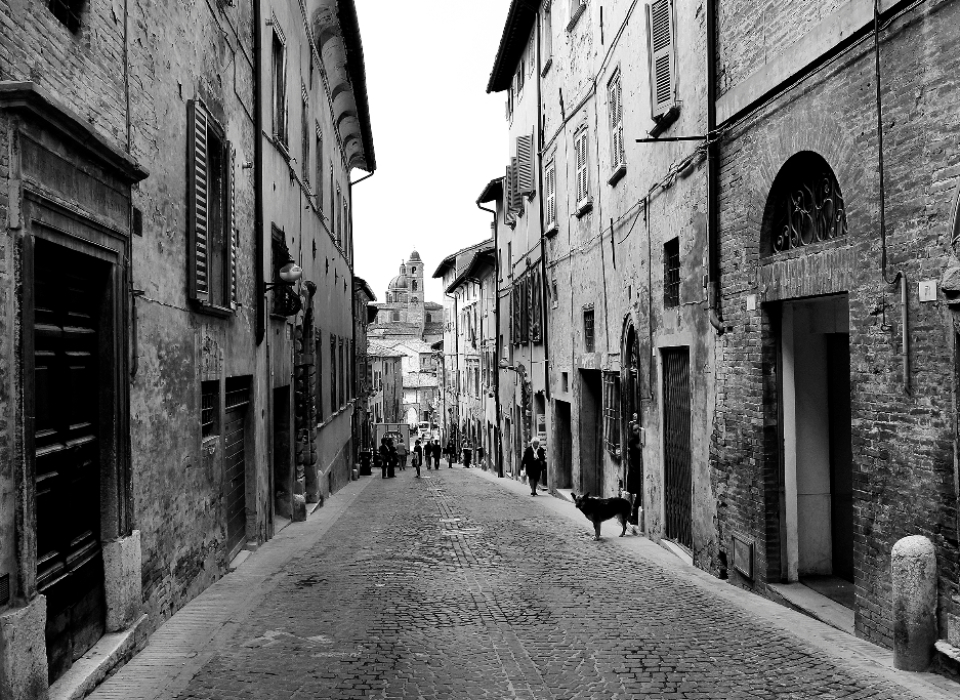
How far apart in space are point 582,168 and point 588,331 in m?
3.09

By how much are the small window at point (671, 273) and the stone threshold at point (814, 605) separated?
14.0 feet

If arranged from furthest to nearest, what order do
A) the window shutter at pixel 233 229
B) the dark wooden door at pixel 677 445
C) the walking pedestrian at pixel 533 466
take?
the walking pedestrian at pixel 533 466, the dark wooden door at pixel 677 445, the window shutter at pixel 233 229

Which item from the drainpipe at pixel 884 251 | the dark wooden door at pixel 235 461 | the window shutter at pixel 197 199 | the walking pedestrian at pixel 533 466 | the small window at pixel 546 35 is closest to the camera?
the drainpipe at pixel 884 251

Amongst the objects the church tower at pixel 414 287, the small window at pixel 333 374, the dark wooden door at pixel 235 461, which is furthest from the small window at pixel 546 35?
the church tower at pixel 414 287

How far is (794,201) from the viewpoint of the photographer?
27.5 ft

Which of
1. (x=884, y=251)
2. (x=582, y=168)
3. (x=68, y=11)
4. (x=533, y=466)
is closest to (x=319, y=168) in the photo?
(x=582, y=168)

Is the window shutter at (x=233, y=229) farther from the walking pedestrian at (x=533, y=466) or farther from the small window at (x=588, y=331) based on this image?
the walking pedestrian at (x=533, y=466)

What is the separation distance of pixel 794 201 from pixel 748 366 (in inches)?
64.8

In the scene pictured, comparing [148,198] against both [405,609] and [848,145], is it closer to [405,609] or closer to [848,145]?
[405,609]

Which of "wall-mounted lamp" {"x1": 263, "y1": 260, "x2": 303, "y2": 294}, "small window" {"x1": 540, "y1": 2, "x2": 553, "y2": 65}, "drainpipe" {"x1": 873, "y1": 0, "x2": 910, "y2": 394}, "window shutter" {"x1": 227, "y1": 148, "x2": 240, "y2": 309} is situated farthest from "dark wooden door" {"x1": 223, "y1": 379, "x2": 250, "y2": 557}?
"small window" {"x1": 540, "y1": 2, "x2": 553, "y2": 65}

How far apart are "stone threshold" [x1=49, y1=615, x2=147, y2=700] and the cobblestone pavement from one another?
0.55 meters

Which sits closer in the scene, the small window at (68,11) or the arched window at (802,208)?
the small window at (68,11)

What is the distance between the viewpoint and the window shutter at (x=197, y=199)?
28.9 ft

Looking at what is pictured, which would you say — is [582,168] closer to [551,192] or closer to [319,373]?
[551,192]
